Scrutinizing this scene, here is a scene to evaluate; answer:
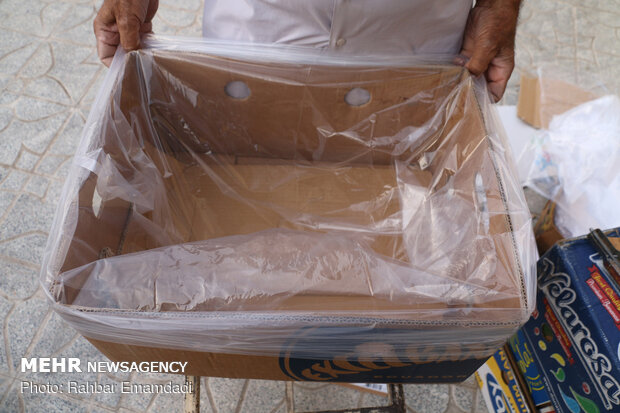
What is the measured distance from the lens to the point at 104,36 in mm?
713

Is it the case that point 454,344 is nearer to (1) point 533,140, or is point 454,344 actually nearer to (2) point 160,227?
(2) point 160,227

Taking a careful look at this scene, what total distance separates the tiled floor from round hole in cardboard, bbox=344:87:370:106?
64cm

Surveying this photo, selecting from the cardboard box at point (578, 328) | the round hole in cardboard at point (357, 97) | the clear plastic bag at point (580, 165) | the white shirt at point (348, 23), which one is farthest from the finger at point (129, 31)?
the clear plastic bag at point (580, 165)

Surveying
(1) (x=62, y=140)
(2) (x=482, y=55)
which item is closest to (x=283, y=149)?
(2) (x=482, y=55)

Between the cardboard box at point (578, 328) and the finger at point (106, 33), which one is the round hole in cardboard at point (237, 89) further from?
the cardboard box at point (578, 328)

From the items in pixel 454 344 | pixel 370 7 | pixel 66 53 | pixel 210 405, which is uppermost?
pixel 66 53

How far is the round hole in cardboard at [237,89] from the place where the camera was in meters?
0.78

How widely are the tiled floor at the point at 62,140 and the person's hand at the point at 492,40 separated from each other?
0.70 meters

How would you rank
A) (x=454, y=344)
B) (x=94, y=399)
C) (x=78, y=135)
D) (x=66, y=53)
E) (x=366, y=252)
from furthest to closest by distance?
(x=66, y=53), (x=78, y=135), (x=94, y=399), (x=366, y=252), (x=454, y=344)

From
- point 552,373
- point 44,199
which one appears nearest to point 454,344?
point 552,373

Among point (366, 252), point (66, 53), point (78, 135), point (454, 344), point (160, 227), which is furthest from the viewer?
point (66, 53)

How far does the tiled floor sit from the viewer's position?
94 centimetres

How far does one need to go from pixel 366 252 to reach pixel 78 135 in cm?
100

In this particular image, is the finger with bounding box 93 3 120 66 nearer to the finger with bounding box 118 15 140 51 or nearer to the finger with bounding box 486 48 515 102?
the finger with bounding box 118 15 140 51
